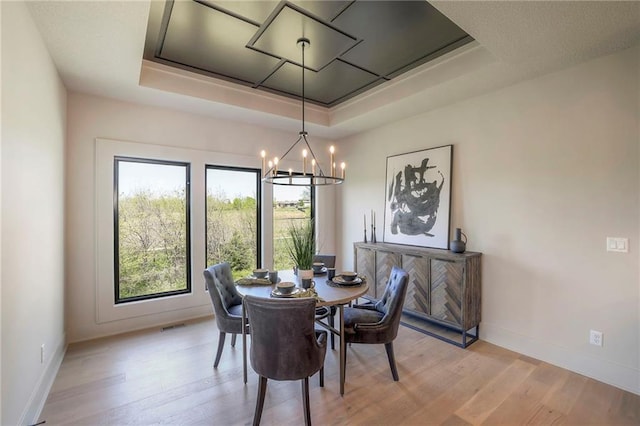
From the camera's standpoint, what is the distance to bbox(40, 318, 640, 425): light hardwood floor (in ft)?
6.90

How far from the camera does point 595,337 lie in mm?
2600

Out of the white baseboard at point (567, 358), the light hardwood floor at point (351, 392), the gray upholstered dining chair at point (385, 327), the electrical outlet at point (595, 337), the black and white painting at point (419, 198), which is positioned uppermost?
the black and white painting at point (419, 198)

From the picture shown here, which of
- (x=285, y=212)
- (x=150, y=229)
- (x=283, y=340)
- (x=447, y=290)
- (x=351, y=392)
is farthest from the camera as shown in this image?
(x=285, y=212)

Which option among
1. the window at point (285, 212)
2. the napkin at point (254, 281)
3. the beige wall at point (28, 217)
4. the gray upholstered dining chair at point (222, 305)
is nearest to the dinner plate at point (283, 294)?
the napkin at point (254, 281)

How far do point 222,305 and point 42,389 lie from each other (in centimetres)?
140

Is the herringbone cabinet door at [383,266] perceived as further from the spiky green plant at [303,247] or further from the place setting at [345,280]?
the spiky green plant at [303,247]

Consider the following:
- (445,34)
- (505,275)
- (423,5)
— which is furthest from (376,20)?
(505,275)

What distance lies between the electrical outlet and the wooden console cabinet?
94cm

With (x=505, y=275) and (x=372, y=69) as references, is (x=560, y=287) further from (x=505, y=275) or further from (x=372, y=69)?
(x=372, y=69)

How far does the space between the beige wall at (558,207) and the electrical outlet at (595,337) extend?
0.03 meters

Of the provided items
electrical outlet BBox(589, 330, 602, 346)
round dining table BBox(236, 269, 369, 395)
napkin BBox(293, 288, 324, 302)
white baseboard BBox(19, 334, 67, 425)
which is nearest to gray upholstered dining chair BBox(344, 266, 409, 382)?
round dining table BBox(236, 269, 369, 395)

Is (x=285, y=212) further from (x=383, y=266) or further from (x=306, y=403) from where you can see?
(x=306, y=403)

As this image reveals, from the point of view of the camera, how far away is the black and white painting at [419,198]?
3.70 metres

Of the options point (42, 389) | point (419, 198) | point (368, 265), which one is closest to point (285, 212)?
point (368, 265)
